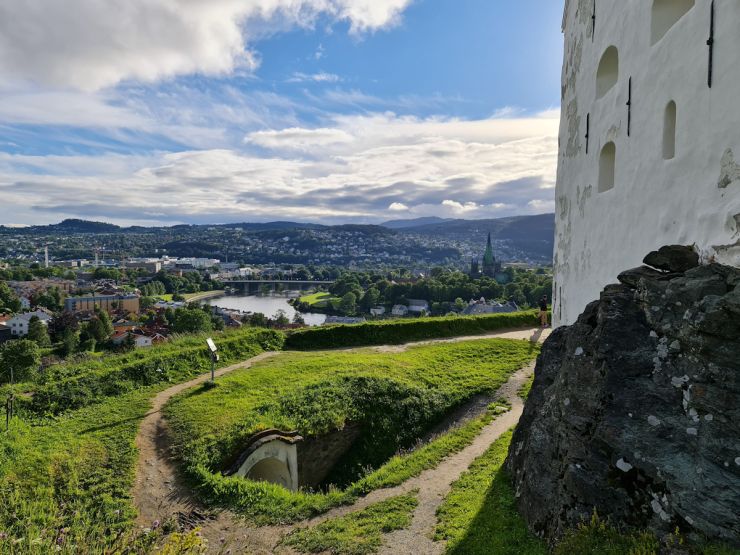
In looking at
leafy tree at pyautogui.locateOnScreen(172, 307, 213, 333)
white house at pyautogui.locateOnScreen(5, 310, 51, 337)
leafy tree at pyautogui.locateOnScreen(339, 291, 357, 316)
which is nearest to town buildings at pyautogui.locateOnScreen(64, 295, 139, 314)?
→ white house at pyautogui.locateOnScreen(5, 310, 51, 337)

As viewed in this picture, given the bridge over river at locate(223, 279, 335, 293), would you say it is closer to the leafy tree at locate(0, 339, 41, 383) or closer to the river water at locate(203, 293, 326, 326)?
the river water at locate(203, 293, 326, 326)

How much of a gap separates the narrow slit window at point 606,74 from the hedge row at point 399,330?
14.9m

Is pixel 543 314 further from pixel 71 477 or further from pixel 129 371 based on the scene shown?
pixel 71 477

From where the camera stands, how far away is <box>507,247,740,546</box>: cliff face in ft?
14.8

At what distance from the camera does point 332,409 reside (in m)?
13.2

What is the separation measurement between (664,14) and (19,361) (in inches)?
885

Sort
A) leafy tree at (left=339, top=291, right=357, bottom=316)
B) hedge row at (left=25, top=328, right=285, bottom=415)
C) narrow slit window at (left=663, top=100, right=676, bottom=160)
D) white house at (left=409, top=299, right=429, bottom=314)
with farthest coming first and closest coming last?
1. leafy tree at (left=339, top=291, right=357, bottom=316)
2. white house at (left=409, top=299, right=429, bottom=314)
3. hedge row at (left=25, top=328, right=285, bottom=415)
4. narrow slit window at (left=663, top=100, right=676, bottom=160)

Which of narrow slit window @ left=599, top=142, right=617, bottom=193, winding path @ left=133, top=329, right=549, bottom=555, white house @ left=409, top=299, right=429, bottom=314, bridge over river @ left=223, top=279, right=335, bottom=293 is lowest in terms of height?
bridge over river @ left=223, top=279, right=335, bottom=293

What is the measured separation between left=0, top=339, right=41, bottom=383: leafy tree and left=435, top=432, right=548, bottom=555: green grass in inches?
557

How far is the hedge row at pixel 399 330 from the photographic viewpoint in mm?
21656

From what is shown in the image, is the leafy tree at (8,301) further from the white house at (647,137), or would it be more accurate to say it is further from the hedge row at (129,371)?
the white house at (647,137)

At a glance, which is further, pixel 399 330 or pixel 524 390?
pixel 399 330

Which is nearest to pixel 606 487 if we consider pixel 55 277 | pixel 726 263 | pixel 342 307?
pixel 726 263

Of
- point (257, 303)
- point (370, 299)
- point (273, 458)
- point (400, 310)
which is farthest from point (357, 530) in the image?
point (257, 303)
